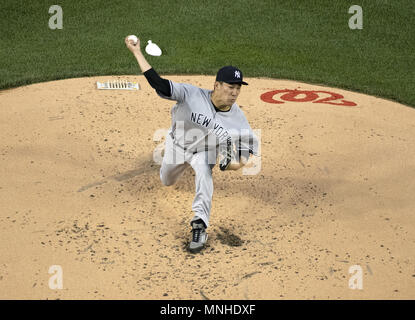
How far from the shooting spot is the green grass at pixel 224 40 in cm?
1048

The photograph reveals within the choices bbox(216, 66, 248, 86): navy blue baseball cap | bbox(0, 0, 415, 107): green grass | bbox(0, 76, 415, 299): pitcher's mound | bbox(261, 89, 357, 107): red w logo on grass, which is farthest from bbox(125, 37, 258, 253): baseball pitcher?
bbox(0, 0, 415, 107): green grass

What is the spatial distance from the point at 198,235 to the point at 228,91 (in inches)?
53.1

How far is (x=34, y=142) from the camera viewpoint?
290 inches

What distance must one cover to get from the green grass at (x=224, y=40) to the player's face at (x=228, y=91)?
4.93m

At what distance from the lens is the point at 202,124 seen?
5578 millimetres

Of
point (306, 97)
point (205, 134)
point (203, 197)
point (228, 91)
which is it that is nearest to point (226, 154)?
point (205, 134)

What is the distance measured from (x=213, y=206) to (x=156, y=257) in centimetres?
116

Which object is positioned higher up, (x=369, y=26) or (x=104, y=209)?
(x=369, y=26)

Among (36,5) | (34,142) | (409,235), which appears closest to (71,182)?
(34,142)

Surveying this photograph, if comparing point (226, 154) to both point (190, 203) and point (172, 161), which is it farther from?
point (190, 203)

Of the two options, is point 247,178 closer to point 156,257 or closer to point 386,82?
point 156,257

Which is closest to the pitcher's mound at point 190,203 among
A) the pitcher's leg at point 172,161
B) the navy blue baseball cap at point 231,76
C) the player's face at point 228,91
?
the pitcher's leg at point 172,161

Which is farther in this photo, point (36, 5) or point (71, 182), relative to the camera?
point (36, 5)

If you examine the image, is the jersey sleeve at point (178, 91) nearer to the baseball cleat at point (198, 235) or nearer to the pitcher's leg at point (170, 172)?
the pitcher's leg at point (170, 172)
